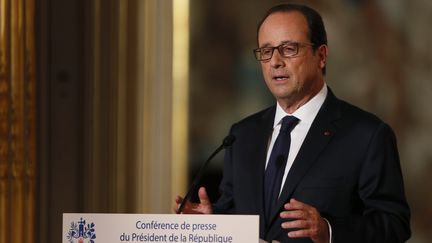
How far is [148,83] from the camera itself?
171 inches

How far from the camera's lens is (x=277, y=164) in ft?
11.9

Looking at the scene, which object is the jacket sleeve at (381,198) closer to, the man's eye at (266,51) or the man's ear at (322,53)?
the man's ear at (322,53)

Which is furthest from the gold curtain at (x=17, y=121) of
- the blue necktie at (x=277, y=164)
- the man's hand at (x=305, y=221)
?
the man's hand at (x=305, y=221)

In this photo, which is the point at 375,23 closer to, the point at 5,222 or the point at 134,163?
the point at 134,163

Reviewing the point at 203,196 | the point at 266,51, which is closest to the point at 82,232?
the point at 203,196

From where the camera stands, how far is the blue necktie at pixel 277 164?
11.7ft

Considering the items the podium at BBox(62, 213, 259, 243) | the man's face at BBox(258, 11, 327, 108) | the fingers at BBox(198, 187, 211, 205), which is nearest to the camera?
the podium at BBox(62, 213, 259, 243)

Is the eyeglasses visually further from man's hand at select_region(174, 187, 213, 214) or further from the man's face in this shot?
man's hand at select_region(174, 187, 213, 214)

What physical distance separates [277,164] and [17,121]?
5.45 feet

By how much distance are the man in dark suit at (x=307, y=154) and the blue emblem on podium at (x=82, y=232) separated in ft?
3.18

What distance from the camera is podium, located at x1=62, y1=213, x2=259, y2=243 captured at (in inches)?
96.9

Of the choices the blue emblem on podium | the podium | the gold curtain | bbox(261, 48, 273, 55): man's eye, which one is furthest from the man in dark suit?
the gold curtain

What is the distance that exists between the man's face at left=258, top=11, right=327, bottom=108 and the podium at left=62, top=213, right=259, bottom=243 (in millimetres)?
1268

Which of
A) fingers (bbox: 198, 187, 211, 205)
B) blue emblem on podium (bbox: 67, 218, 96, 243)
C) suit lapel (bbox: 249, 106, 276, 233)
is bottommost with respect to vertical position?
blue emblem on podium (bbox: 67, 218, 96, 243)
